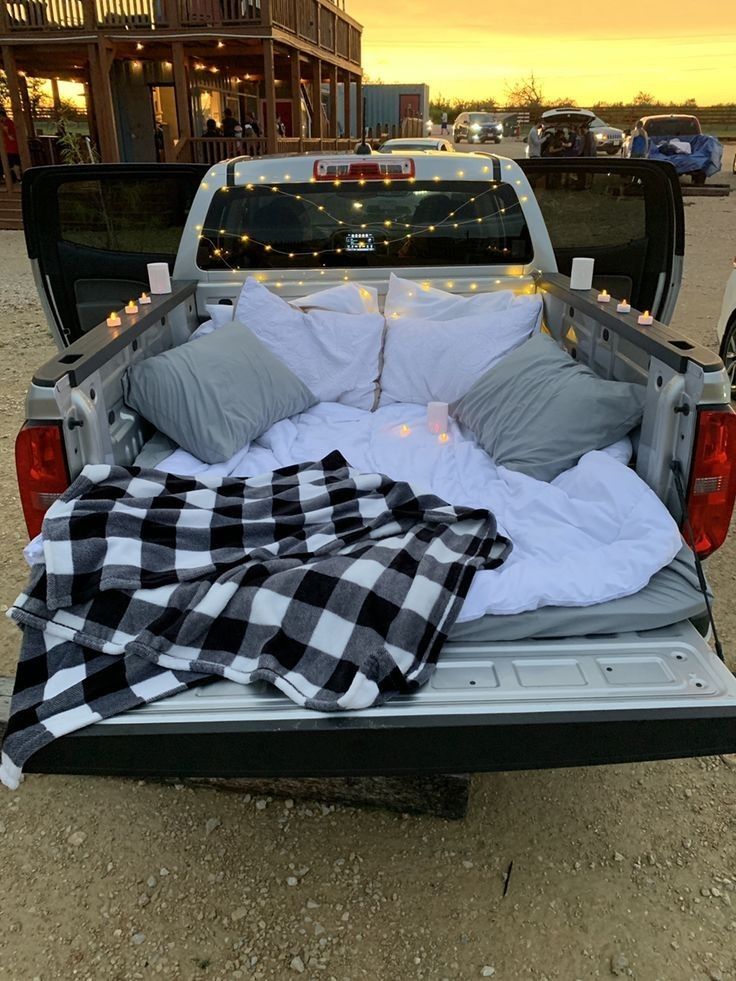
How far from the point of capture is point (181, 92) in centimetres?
1443

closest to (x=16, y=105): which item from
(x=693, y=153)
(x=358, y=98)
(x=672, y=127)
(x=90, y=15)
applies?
(x=90, y=15)

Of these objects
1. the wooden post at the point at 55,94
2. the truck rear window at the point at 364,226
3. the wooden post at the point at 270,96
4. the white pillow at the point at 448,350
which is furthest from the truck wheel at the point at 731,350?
the wooden post at the point at 55,94

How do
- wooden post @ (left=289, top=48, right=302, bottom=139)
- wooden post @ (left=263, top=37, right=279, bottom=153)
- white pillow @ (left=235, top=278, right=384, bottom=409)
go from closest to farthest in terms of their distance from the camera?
white pillow @ (left=235, top=278, right=384, bottom=409) → wooden post @ (left=263, top=37, right=279, bottom=153) → wooden post @ (left=289, top=48, right=302, bottom=139)

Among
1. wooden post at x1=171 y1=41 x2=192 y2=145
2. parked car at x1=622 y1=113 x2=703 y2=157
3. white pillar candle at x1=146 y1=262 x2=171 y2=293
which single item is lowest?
white pillar candle at x1=146 y1=262 x2=171 y2=293

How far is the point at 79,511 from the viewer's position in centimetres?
224

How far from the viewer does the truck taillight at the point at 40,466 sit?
7.36ft

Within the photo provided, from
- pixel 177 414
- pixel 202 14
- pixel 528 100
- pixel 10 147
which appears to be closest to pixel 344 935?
pixel 177 414

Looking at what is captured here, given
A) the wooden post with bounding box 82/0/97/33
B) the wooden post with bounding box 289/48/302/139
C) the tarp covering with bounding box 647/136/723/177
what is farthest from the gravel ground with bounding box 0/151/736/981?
the tarp covering with bounding box 647/136/723/177

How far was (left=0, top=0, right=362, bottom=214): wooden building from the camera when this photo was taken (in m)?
14.3

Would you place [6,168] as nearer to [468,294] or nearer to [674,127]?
[468,294]

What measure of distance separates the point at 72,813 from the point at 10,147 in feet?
59.7

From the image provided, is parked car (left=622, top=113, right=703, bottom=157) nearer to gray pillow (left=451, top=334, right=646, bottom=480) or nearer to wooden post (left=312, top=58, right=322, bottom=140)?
wooden post (left=312, top=58, right=322, bottom=140)

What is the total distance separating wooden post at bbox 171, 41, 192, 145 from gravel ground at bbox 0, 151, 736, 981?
1384 centimetres

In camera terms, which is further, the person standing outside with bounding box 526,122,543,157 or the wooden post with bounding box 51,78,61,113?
the person standing outside with bounding box 526,122,543,157
